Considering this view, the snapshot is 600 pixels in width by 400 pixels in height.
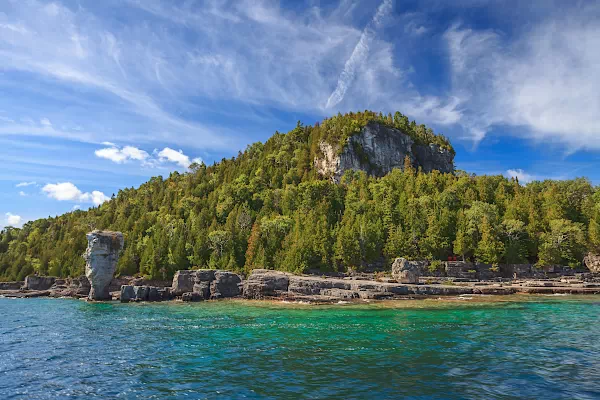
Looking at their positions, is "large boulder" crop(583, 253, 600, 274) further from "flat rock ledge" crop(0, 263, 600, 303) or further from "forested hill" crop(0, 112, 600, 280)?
"flat rock ledge" crop(0, 263, 600, 303)

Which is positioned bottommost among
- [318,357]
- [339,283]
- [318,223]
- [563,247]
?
[318,357]

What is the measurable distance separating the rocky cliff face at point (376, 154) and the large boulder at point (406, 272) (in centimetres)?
8526

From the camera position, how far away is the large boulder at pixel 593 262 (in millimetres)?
80963

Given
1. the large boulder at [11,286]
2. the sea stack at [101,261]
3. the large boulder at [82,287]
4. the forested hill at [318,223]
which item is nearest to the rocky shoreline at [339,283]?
the sea stack at [101,261]

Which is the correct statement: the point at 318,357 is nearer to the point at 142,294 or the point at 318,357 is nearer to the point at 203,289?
the point at 203,289

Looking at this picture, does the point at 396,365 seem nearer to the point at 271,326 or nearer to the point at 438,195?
the point at 271,326

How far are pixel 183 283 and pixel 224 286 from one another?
983cm

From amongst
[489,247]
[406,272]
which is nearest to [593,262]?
[489,247]

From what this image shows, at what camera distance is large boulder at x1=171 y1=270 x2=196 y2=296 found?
245 feet

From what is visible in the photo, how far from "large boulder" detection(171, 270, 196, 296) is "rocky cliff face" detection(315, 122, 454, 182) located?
90522 mm

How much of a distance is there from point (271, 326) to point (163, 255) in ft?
→ 267

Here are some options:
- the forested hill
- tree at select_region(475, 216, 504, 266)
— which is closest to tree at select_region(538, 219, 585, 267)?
the forested hill

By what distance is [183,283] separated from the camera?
75375mm

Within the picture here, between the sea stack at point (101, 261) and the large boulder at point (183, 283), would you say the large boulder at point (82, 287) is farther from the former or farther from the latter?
the large boulder at point (183, 283)
